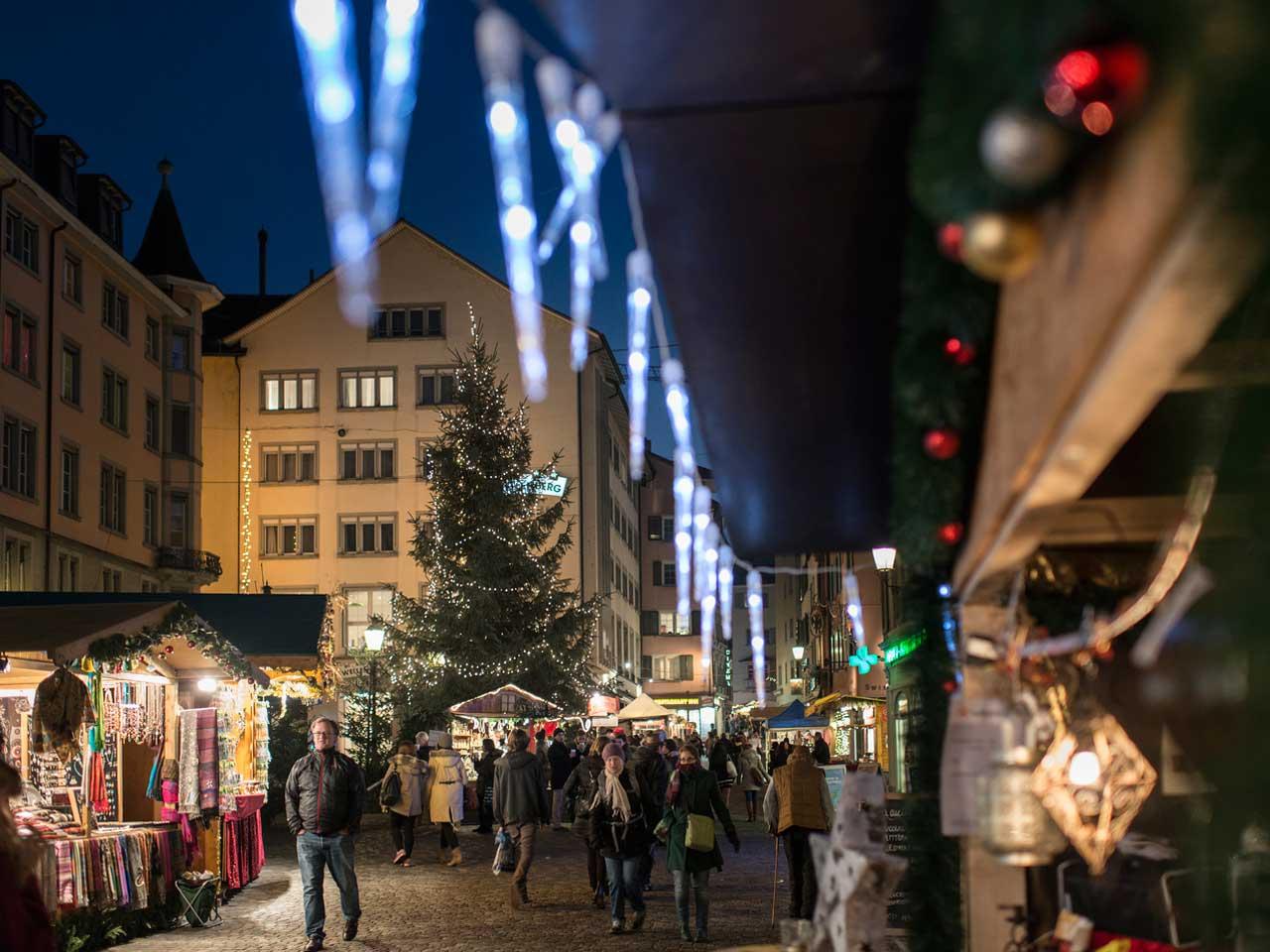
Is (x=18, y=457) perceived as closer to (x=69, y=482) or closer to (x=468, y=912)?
(x=69, y=482)

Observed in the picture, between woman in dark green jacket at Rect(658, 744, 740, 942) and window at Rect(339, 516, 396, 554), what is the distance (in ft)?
143

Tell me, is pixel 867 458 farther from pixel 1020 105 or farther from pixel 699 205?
pixel 1020 105

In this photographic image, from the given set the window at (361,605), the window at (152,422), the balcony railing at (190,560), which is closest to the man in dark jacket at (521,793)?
the balcony railing at (190,560)

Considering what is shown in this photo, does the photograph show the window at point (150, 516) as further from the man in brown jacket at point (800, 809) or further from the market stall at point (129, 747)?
the man in brown jacket at point (800, 809)

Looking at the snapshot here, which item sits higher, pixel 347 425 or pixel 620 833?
pixel 347 425

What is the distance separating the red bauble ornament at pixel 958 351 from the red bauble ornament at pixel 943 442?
0.47 meters

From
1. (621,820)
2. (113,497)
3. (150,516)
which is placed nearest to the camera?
(621,820)

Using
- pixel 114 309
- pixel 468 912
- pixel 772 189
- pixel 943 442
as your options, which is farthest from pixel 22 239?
pixel 772 189

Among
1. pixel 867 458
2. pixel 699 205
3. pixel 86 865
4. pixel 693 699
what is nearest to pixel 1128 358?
pixel 699 205

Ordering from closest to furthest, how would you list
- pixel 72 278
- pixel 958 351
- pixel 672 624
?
1. pixel 958 351
2. pixel 72 278
3. pixel 672 624

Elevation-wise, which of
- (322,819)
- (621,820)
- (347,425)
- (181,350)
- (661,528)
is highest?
(181,350)

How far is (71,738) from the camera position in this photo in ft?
48.3

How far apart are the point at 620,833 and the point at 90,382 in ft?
102

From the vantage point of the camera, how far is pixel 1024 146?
2.20 m
